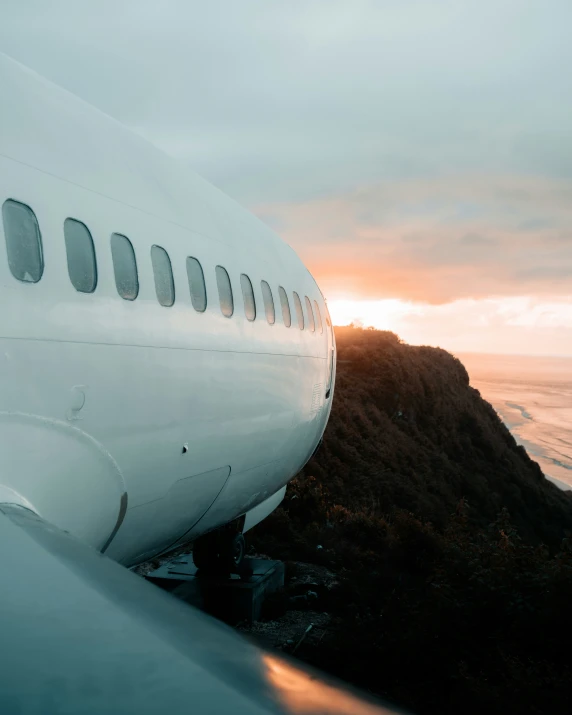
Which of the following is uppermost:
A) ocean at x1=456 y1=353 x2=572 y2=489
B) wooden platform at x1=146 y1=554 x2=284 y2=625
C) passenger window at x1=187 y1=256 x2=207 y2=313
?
passenger window at x1=187 y1=256 x2=207 y2=313

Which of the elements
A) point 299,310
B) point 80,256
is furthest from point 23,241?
point 299,310

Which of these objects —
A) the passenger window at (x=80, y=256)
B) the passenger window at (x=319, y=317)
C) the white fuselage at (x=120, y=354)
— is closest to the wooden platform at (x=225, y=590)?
the white fuselage at (x=120, y=354)

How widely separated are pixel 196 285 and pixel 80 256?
1.47 metres

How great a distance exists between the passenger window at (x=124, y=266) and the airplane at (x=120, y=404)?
0.06ft

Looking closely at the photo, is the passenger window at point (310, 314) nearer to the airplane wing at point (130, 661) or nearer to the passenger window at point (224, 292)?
the passenger window at point (224, 292)

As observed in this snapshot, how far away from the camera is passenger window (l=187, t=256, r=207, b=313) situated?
5.36m

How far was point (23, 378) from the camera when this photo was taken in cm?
347

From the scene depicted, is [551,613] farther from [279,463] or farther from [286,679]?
[286,679]

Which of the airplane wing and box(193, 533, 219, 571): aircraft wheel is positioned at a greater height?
the airplane wing

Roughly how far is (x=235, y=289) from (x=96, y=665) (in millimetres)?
5181

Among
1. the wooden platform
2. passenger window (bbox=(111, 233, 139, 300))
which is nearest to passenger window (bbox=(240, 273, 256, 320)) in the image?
passenger window (bbox=(111, 233, 139, 300))

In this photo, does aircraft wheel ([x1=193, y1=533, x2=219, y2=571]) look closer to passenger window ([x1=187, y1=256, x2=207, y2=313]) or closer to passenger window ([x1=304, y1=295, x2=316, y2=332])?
passenger window ([x1=304, y1=295, x2=316, y2=332])

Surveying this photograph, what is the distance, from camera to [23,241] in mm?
3648

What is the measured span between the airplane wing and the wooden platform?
338 inches
